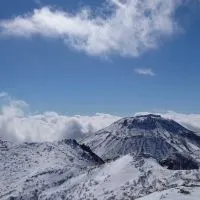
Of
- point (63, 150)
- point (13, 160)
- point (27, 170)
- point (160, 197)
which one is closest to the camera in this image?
point (160, 197)

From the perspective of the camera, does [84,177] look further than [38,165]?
No

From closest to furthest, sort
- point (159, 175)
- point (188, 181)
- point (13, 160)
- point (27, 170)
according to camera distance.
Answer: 1. point (188, 181)
2. point (159, 175)
3. point (27, 170)
4. point (13, 160)

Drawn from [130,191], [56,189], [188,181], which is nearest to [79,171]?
[56,189]

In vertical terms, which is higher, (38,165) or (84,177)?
(38,165)

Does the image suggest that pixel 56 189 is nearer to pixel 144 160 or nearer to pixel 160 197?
pixel 144 160

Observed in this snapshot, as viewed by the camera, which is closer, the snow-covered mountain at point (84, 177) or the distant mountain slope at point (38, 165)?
the snow-covered mountain at point (84, 177)

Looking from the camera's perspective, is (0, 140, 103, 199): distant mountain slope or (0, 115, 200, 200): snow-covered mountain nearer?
(0, 115, 200, 200): snow-covered mountain

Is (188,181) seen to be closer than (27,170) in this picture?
Yes

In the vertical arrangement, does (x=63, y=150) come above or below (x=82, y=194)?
above
